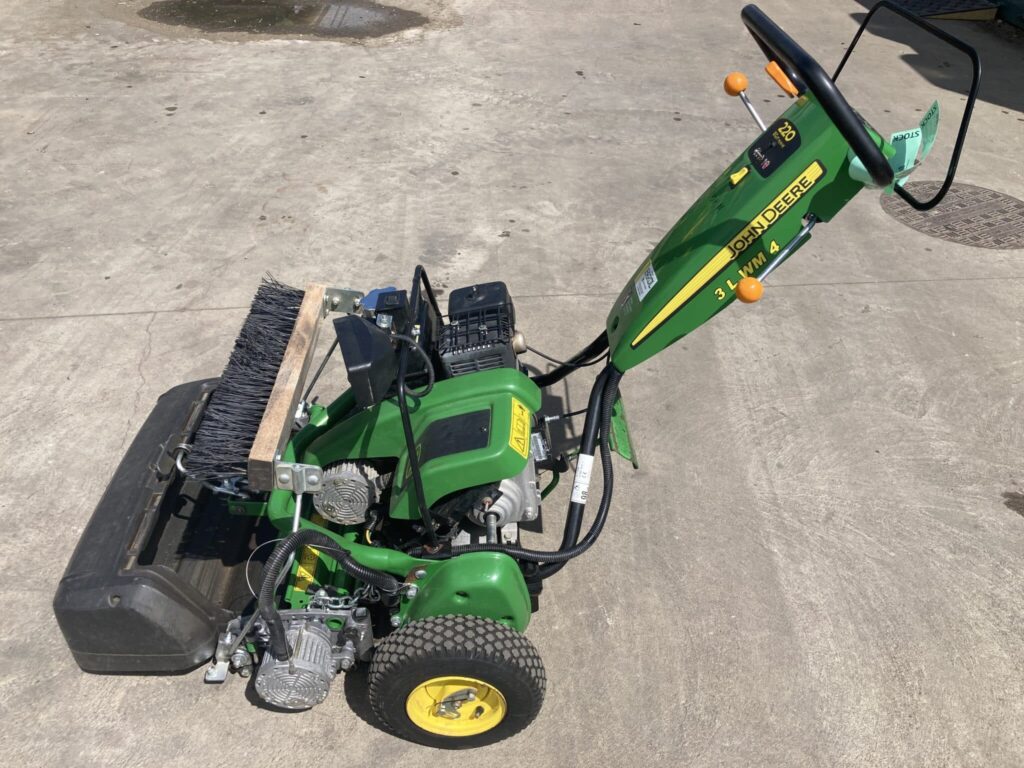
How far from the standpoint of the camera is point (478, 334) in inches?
119

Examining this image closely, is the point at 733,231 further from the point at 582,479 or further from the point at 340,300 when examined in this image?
the point at 340,300

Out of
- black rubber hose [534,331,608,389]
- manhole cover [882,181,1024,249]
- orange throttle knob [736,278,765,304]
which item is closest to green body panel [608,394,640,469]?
black rubber hose [534,331,608,389]

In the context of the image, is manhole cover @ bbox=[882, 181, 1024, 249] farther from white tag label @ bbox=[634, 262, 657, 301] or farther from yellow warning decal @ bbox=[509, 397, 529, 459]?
yellow warning decal @ bbox=[509, 397, 529, 459]

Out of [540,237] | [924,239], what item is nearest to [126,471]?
[540,237]

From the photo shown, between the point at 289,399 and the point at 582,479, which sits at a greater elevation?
the point at 289,399

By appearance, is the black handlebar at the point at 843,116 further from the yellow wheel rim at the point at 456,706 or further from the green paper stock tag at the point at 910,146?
the yellow wheel rim at the point at 456,706

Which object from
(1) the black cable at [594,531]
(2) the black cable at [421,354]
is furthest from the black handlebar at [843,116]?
(2) the black cable at [421,354]

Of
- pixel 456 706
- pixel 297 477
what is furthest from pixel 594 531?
pixel 297 477

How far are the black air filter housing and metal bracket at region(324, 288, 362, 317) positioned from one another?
13.4 inches

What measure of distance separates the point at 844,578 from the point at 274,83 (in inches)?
257

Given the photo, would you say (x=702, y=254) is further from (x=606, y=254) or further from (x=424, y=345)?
(x=606, y=254)

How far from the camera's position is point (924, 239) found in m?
5.75

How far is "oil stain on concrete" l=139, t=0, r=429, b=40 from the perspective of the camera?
892 cm

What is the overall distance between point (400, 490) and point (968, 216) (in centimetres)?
518
